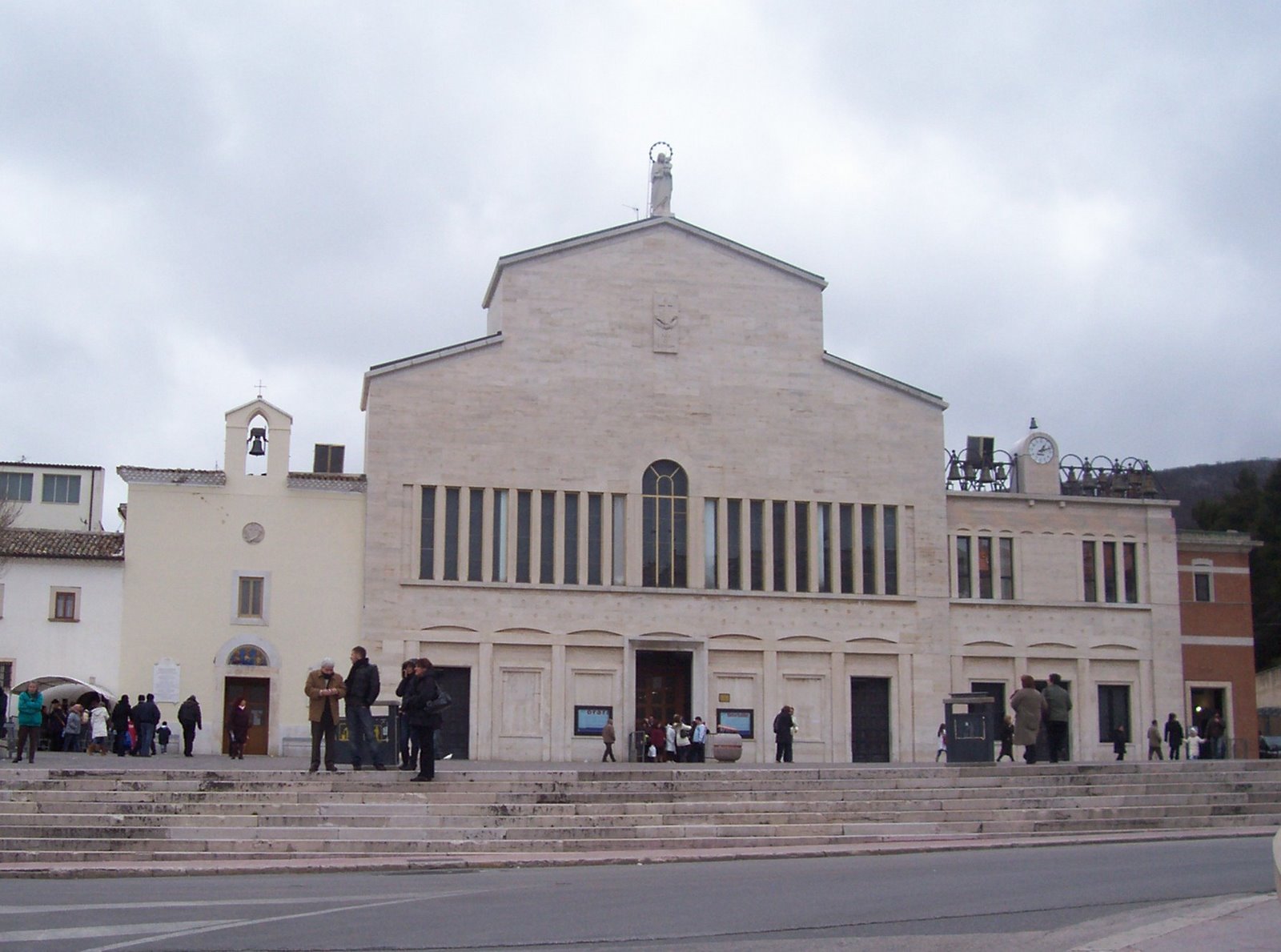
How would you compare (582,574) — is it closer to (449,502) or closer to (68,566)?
(449,502)

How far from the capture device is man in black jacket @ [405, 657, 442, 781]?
2242cm

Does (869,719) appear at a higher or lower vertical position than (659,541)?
lower

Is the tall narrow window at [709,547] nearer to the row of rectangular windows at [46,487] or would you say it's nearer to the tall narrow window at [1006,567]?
the tall narrow window at [1006,567]

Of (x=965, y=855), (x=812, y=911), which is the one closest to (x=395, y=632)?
(x=965, y=855)

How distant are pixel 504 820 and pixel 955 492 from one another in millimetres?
25363

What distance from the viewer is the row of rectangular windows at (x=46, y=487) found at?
184 ft

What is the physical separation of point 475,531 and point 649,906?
26.8 meters

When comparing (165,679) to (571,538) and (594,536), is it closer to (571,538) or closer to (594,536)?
(571,538)

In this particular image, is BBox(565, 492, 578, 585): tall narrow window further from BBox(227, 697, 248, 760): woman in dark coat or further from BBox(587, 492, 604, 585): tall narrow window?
BBox(227, 697, 248, 760): woman in dark coat

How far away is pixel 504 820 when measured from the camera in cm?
2106

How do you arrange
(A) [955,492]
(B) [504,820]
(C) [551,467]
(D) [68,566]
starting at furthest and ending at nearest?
(A) [955,492]
(C) [551,467]
(D) [68,566]
(B) [504,820]

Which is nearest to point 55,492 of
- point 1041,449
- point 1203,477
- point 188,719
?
point 188,719

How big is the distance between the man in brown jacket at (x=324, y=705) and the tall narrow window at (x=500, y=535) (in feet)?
53.3

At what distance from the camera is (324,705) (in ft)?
76.0
